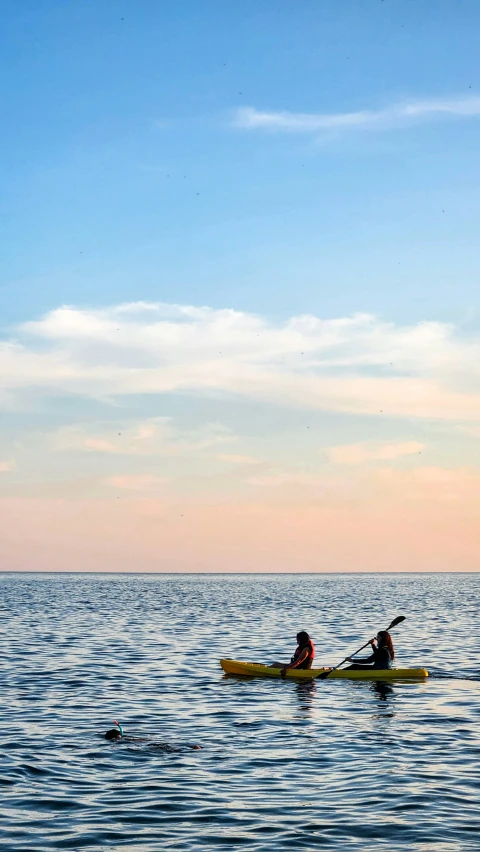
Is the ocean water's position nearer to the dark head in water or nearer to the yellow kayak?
the dark head in water

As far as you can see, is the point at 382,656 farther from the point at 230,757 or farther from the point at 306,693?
the point at 230,757

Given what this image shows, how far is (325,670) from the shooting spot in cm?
2962

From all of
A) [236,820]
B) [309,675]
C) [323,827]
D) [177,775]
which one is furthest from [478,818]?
[309,675]

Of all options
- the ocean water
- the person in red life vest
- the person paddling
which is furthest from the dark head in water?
the person paddling

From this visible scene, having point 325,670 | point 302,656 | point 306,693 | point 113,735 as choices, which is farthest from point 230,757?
point 325,670

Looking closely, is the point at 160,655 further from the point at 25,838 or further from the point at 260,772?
the point at 25,838

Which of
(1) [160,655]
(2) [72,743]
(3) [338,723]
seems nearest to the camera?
(2) [72,743]

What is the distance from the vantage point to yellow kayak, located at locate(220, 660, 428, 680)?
96.7 ft

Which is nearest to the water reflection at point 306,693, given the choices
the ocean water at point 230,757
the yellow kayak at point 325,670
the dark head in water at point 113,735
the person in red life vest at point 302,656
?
the ocean water at point 230,757

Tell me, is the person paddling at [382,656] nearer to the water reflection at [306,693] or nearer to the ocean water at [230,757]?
the ocean water at [230,757]

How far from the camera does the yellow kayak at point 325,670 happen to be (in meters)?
29.5

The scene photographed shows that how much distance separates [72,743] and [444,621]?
1803 inches

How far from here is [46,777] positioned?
16.5 meters

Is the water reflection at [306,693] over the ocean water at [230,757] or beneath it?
beneath
